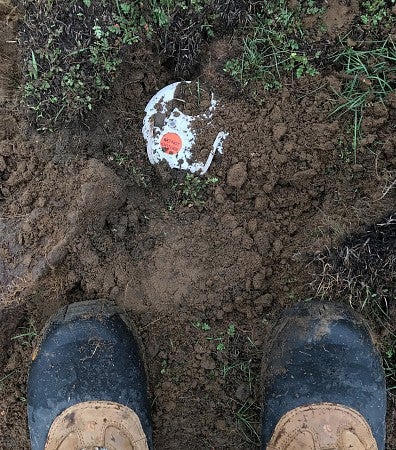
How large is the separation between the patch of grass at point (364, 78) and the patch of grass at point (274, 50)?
0.46ft

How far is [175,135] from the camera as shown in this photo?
1.97 meters

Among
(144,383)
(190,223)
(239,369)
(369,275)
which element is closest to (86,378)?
(144,383)

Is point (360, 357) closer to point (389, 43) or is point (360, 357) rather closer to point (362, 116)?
point (362, 116)

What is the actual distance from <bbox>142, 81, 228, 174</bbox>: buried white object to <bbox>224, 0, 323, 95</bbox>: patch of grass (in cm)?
19

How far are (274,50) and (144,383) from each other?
1.47 metres

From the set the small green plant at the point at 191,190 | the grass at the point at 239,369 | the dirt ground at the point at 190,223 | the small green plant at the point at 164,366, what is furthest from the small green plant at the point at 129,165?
the small green plant at the point at 164,366

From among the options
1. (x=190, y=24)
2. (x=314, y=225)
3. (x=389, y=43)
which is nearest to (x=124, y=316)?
(x=314, y=225)

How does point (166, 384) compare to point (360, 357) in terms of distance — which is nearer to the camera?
point (360, 357)

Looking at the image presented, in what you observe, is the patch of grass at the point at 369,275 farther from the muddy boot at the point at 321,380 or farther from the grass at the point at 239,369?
the grass at the point at 239,369

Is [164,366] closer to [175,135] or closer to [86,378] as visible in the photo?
[86,378]

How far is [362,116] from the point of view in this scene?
1.93m

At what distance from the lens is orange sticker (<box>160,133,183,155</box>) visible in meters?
1.97

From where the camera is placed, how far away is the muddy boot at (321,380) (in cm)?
183

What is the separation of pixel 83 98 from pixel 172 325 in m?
1.00
